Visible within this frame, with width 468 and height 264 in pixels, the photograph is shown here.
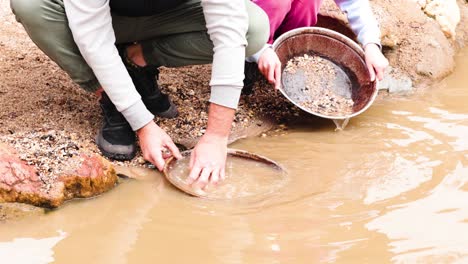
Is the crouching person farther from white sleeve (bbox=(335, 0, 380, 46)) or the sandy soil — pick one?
white sleeve (bbox=(335, 0, 380, 46))

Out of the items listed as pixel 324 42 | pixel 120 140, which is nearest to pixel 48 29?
pixel 120 140

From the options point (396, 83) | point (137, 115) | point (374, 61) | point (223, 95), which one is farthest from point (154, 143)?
point (396, 83)

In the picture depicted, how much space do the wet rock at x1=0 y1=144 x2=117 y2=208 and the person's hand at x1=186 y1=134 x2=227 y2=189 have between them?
1.26 ft

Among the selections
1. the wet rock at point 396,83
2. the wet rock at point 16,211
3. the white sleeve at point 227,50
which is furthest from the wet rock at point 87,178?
the wet rock at point 396,83

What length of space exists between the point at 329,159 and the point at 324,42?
3.10 feet

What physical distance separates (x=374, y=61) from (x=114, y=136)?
56.9 inches

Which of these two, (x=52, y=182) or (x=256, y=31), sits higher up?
(x=256, y=31)

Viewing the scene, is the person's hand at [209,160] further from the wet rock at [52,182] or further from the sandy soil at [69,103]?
the sandy soil at [69,103]

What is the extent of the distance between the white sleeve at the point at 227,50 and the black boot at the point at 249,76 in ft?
3.94

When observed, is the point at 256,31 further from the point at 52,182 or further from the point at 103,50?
the point at 52,182

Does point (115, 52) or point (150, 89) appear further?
point (150, 89)

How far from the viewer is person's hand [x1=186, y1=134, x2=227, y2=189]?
9.00ft

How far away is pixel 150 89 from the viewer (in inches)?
137

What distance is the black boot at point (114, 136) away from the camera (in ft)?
10.4
